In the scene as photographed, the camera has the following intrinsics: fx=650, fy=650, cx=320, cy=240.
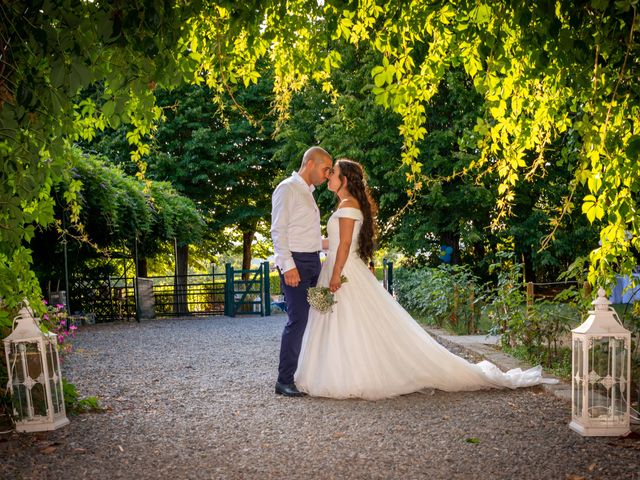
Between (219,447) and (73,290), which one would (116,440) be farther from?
(73,290)

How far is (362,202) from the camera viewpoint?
5.76m

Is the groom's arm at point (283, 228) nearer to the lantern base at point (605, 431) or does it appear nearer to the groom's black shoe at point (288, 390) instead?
the groom's black shoe at point (288, 390)

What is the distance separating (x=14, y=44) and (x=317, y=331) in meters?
3.55

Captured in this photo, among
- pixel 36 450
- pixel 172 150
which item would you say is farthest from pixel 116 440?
pixel 172 150

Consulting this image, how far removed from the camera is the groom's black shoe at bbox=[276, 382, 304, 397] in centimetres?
545

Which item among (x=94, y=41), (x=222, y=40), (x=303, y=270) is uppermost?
(x=222, y=40)

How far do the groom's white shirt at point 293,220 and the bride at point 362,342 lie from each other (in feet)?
0.82

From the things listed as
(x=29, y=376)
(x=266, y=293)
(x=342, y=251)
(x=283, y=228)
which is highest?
(x=283, y=228)

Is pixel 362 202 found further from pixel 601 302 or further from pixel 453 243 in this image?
pixel 453 243

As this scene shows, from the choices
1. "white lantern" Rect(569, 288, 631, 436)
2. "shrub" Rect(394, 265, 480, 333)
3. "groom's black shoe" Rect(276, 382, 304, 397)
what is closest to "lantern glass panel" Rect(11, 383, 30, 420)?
"groom's black shoe" Rect(276, 382, 304, 397)

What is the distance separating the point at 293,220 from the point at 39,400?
2423 mm

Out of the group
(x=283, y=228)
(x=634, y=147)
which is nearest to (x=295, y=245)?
(x=283, y=228)

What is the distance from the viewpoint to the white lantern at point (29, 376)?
4.38 metres

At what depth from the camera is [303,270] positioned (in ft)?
18.7
